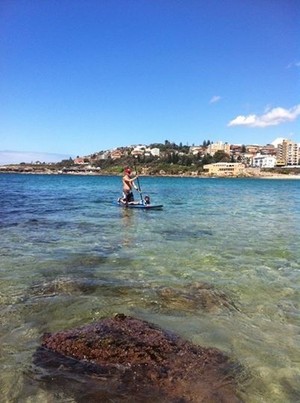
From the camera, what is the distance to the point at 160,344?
5.36 m

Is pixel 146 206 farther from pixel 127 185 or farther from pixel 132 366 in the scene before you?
pixel 132 366

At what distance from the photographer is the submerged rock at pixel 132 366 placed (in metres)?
4.39

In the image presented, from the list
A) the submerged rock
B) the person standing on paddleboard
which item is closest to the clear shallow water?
the submerged rock

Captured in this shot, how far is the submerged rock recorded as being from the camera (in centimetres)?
439

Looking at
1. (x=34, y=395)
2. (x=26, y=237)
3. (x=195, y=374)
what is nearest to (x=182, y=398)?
(x=195, y=374)

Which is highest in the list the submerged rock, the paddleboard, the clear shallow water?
the submerged rock

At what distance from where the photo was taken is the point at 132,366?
15.9 feet

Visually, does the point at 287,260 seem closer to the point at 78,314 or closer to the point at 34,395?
the point at 78,314

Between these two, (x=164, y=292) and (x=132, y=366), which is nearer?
(x=132, y=366)

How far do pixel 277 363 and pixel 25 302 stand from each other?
4.73m

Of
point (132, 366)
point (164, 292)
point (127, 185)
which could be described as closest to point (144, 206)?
point (127, 185)

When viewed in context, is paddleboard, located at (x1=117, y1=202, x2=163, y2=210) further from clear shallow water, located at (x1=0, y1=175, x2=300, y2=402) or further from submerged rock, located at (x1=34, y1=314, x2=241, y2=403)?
submerged rock, located at (x1=34, y1=314, x2=241, y2=403)

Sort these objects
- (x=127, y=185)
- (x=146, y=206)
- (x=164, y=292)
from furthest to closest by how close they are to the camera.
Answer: (x=127, y=185) → (x=146, y=206) → (x=164, y=292)

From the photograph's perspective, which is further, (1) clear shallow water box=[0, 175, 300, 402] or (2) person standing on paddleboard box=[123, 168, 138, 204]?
(2) person standing on paddleboard box=[123, 168, 138, 204]
